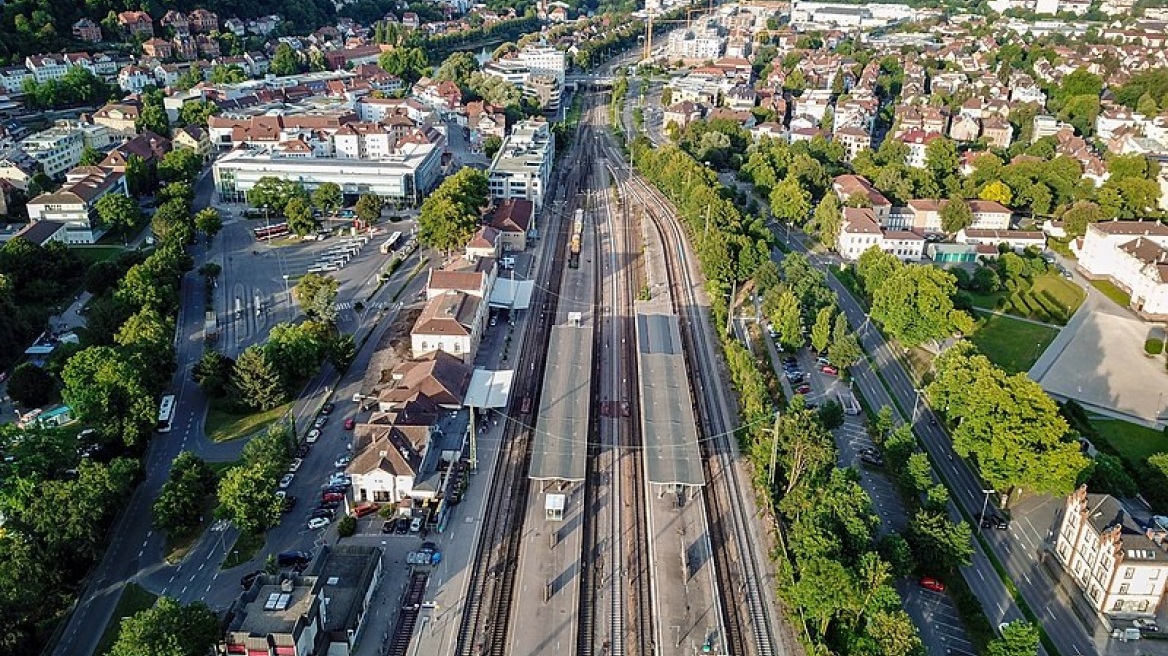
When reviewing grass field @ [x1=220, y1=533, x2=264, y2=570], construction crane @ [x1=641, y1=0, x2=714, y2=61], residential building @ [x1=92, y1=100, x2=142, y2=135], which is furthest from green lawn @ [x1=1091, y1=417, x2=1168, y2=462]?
construction crane @ [x1=641, y1=0, x2=714, y2=61]

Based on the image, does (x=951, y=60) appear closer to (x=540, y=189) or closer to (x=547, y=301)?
(x=540, y=189)

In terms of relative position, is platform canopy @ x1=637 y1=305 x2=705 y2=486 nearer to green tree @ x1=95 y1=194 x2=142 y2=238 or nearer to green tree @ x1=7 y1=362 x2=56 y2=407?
green tree @ x1=7 y1=362 x2=56 y2=407

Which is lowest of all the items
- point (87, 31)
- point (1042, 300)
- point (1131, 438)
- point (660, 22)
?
point (1131, 438)

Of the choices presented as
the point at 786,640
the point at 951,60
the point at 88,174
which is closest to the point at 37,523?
the point at 786,640

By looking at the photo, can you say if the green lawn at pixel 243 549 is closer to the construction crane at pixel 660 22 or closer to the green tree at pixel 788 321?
the green tree at pixel 788 321

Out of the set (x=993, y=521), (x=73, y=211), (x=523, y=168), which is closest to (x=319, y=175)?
(x=523, y=168)

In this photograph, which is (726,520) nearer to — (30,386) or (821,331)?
(821,331)

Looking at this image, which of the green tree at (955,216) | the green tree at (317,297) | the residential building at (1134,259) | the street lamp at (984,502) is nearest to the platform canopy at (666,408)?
the street lamp at (984,502)
